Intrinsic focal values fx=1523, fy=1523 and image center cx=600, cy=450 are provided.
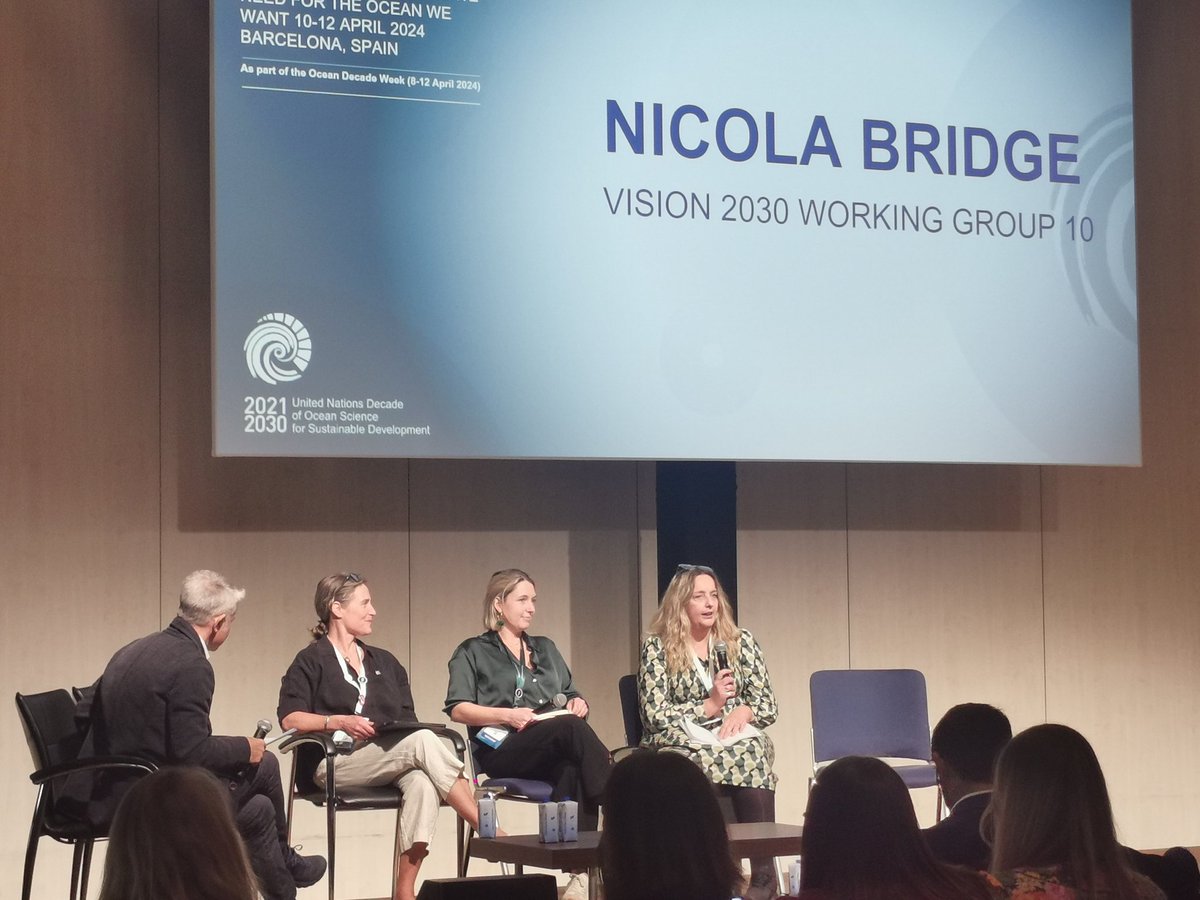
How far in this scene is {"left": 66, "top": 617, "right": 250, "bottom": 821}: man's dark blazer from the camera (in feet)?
14.1

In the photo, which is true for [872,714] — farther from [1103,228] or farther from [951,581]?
[1103,228]

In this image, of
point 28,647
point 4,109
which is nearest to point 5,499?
point 28,647

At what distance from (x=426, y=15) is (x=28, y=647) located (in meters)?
2.72

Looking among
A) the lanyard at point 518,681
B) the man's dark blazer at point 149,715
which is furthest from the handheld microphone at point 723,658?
the man's dark blazer at point 149,715

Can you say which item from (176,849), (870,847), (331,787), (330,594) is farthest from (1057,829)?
(330,594)

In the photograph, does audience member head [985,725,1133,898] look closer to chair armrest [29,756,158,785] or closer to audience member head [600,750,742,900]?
audience member head [600,750,742,900]

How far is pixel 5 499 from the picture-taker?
18.2 feet

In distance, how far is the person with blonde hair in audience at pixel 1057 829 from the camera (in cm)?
229

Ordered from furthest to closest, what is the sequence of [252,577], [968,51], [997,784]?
[968,51]
[252,577]
[997,784]

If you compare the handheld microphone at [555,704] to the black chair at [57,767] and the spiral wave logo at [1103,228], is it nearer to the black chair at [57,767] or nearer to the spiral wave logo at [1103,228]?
the black chair at [57,767]

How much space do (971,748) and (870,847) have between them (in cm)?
97

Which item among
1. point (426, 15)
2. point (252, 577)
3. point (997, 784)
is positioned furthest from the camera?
point (252, 577)

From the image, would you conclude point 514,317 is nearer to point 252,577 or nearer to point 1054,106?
point 252,577

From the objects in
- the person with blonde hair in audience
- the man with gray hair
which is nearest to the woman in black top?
the man with gray hair
